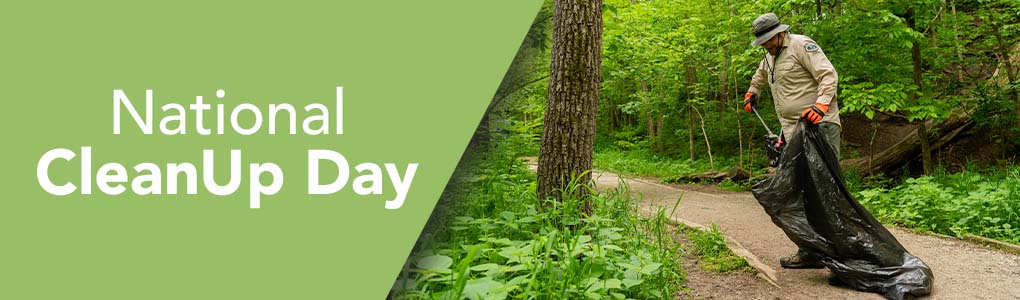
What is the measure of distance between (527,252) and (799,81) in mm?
2530

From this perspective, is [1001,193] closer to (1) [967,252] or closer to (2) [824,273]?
(1) [967,252]

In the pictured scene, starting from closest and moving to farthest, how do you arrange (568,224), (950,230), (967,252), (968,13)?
(568,224)
(967,252)
(950,230)
(968,13)

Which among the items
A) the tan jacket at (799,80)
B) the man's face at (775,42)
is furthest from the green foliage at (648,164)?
the man's face at (775,42)

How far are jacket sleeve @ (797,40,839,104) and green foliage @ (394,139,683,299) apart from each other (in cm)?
137

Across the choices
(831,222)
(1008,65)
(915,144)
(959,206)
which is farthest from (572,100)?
(915,144)

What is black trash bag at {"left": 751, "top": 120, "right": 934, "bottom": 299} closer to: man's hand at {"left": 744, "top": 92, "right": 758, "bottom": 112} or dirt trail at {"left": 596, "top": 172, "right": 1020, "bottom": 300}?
dirt trail at {"left": 596, "top": 172, "right": 1020, "bottom": 300}

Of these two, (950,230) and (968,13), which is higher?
(968,13)

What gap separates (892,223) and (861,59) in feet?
8.88

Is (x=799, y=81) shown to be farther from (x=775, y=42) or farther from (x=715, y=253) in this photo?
(x=715, y=253)

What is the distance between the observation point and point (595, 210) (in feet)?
13.5

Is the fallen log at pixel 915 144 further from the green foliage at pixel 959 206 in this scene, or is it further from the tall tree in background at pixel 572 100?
the tall tree in background at pixel 572 100

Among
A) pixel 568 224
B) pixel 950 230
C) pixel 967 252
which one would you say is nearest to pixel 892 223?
pixel 950 230

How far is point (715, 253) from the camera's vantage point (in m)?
4.71

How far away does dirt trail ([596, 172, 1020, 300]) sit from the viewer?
3.78m
